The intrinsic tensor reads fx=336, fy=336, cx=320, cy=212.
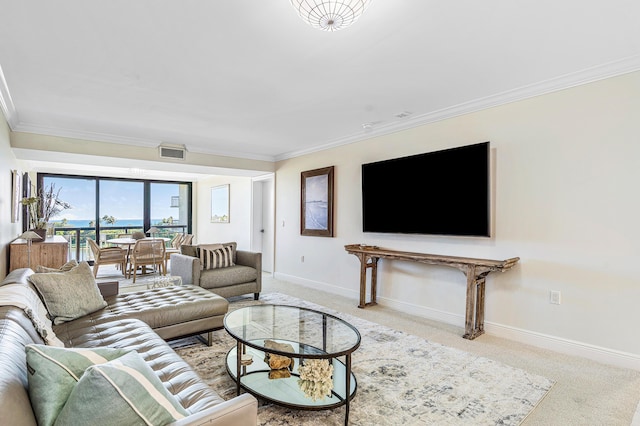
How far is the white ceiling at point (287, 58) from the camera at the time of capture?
6.69 ft

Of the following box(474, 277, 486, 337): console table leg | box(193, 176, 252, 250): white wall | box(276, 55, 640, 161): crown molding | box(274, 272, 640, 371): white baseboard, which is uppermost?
box(276, 55, 640, 161): crown molding

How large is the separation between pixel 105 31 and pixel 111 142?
10.1 feet

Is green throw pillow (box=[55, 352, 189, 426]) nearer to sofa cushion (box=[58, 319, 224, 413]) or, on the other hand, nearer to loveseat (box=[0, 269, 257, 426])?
loveseat (box=[0, 269, 257, 426])

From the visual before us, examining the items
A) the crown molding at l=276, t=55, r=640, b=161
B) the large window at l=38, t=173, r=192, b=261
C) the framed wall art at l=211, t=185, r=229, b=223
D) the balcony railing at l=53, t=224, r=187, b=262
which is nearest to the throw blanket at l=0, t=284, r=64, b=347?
the crown molding at l=276, t=55, r=640, b=161

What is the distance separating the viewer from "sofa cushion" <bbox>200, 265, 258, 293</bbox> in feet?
14.3

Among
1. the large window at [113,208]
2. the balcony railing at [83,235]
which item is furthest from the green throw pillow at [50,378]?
the balcony railing at [83,235]

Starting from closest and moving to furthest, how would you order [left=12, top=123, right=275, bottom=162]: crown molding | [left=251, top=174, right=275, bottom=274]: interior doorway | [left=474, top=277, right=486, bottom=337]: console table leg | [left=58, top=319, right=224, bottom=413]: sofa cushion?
[left=58, top=319, right=224, bottom=413]: sofa cushion, [left=474, top=277, right=486, bottom=337]: console table leg, [left=12, top=123, right=275, bottom=162]: crown molding, [left=251, top=174, right=275, bottom=274]: interior doorway

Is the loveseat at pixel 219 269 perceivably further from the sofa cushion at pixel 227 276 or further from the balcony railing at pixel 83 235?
the balcony railing at pixel 83 235

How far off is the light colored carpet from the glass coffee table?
3.84ft

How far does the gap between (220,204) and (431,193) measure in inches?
234

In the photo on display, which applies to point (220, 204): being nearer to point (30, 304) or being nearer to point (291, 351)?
point (30, 304)

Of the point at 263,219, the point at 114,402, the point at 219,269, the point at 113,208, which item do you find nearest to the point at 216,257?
the point at 219,269

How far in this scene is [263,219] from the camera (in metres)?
7.24

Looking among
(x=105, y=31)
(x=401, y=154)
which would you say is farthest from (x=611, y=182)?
(x=105, y=31)
